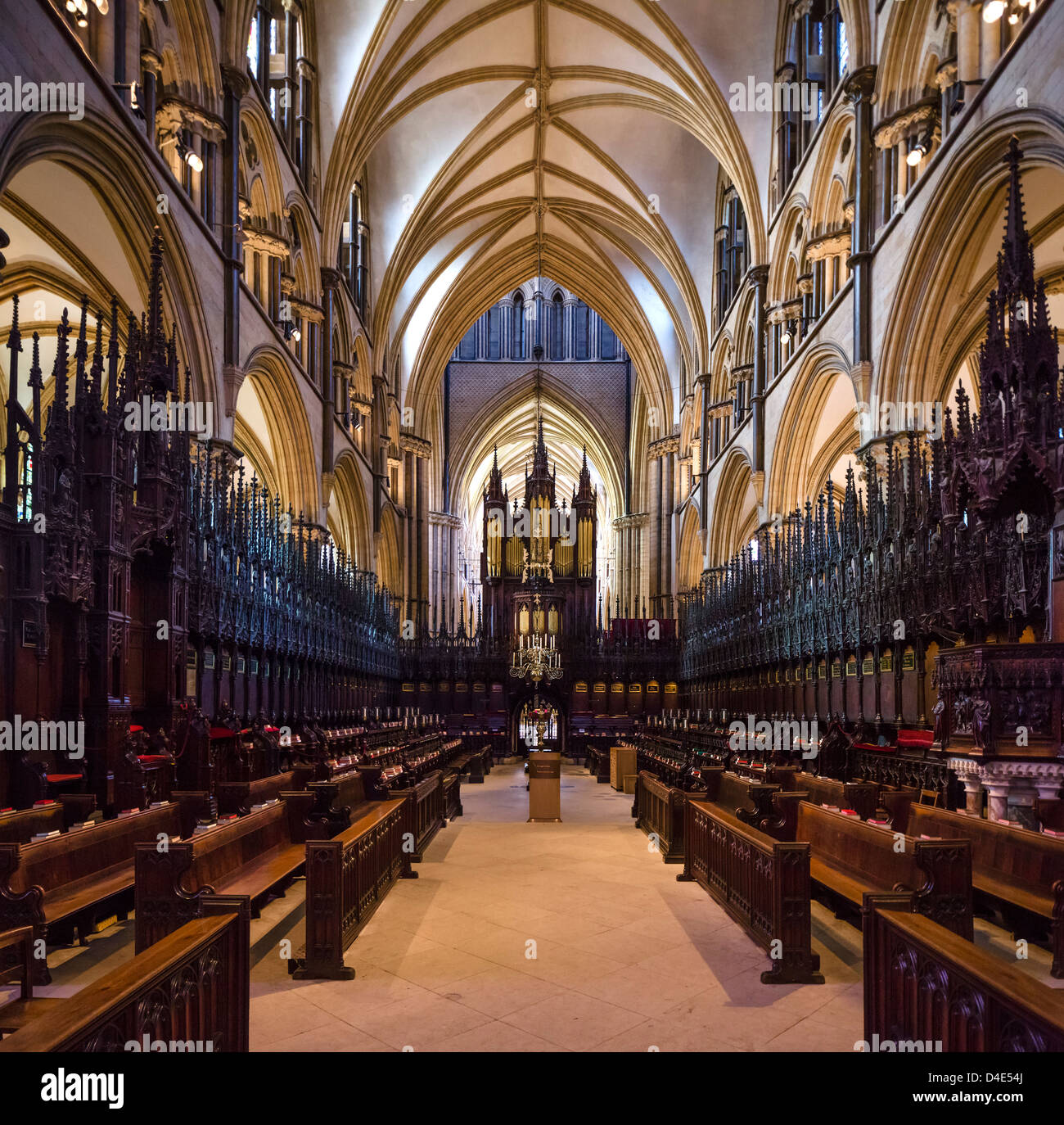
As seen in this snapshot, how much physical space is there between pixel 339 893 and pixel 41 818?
1.99 meters

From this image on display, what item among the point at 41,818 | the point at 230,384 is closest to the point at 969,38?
the point at 230,384

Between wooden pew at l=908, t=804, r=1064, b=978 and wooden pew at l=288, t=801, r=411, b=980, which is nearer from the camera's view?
wooden pew at l=908, t=804, r=1064, b=978

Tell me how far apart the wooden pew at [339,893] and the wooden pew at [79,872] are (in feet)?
2.82

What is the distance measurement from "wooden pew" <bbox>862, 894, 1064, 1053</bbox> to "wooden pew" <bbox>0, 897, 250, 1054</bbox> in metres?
2.26

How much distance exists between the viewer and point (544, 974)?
4.92m

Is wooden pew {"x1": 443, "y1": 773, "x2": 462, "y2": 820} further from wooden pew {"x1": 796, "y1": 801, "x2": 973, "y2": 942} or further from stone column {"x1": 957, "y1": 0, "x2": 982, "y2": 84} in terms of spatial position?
stone column {"x1": 957, "y1": 0, "x2": 982, "y2": 84}

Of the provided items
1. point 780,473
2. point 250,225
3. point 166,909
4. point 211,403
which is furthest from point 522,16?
point 166,909

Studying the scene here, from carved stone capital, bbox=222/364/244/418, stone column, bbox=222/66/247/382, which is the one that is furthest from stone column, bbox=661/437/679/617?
carved stone capital, bbox=222/364/244/418

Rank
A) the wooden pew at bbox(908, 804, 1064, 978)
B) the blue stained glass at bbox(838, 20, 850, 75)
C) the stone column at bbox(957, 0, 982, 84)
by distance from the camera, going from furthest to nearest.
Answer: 1. the blue stained glass at bbox(838, 20, 850, 75)
2. the stone column at bbox(957, 0, 982, 84)
3. the wooden pew at bbox(908, 804, 1064, 978)

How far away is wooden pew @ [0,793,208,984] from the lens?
13.2ft

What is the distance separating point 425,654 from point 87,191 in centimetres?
1920

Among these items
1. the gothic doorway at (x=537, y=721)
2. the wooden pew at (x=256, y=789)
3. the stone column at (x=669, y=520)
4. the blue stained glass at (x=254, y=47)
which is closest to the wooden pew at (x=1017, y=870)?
the wooden pew at (x=256, y=789)

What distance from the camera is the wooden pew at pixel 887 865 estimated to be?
13.5 ft
